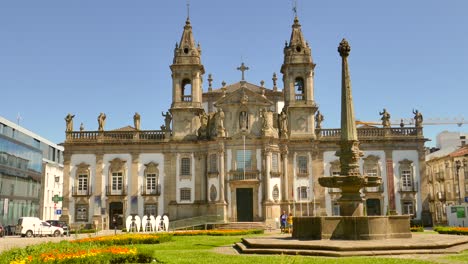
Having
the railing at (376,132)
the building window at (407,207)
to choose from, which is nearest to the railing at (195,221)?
the railing at (376,132)

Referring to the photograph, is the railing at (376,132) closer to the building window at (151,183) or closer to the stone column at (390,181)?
the stone column at (390,181)

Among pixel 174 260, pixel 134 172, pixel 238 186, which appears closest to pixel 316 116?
pixel 238 186

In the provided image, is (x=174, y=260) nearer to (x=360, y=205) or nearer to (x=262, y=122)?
(x=360, y=205)

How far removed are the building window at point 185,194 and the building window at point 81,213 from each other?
28.1ft

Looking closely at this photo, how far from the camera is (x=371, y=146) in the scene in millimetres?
44344

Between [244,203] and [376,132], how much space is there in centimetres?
1381

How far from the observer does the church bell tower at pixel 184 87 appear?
44.8 m

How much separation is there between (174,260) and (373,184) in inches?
316

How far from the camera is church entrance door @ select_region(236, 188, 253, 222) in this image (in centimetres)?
4225

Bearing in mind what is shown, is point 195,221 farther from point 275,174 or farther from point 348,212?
point 348,212

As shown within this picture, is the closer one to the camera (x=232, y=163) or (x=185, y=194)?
(x=232, y=163)

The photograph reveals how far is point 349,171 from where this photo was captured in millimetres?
17828

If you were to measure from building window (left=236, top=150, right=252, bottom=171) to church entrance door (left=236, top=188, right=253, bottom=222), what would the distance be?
1.90m

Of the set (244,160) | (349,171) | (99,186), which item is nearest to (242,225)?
(244,160)
